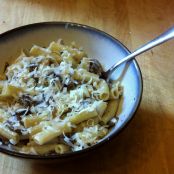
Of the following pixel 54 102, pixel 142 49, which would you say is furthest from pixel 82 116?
pixel 142 49

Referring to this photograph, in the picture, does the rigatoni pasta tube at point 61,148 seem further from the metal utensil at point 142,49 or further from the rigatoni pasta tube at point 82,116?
the metal utensil at point 142,49

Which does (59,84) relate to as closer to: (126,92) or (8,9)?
(126,92)

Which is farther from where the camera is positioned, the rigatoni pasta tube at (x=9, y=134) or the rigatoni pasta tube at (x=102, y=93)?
the rigatoni pasta tube at (x=102, y=93)

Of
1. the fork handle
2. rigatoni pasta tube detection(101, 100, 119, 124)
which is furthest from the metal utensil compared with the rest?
rigatoni pasta tube detection(101, 100, 119, 124)

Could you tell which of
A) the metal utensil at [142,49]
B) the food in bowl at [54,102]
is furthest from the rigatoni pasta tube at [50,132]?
the metal utensil at [142,49]

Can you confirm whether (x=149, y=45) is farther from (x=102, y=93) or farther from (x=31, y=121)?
(x=31, y=121)

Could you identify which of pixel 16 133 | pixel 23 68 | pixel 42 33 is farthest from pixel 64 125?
pixel 42 33

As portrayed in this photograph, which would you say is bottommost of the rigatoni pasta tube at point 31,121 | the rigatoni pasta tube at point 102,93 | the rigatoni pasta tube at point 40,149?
the rigatoni pasta tube at point 40,149

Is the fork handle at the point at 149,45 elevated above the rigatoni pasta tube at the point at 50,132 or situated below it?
above
